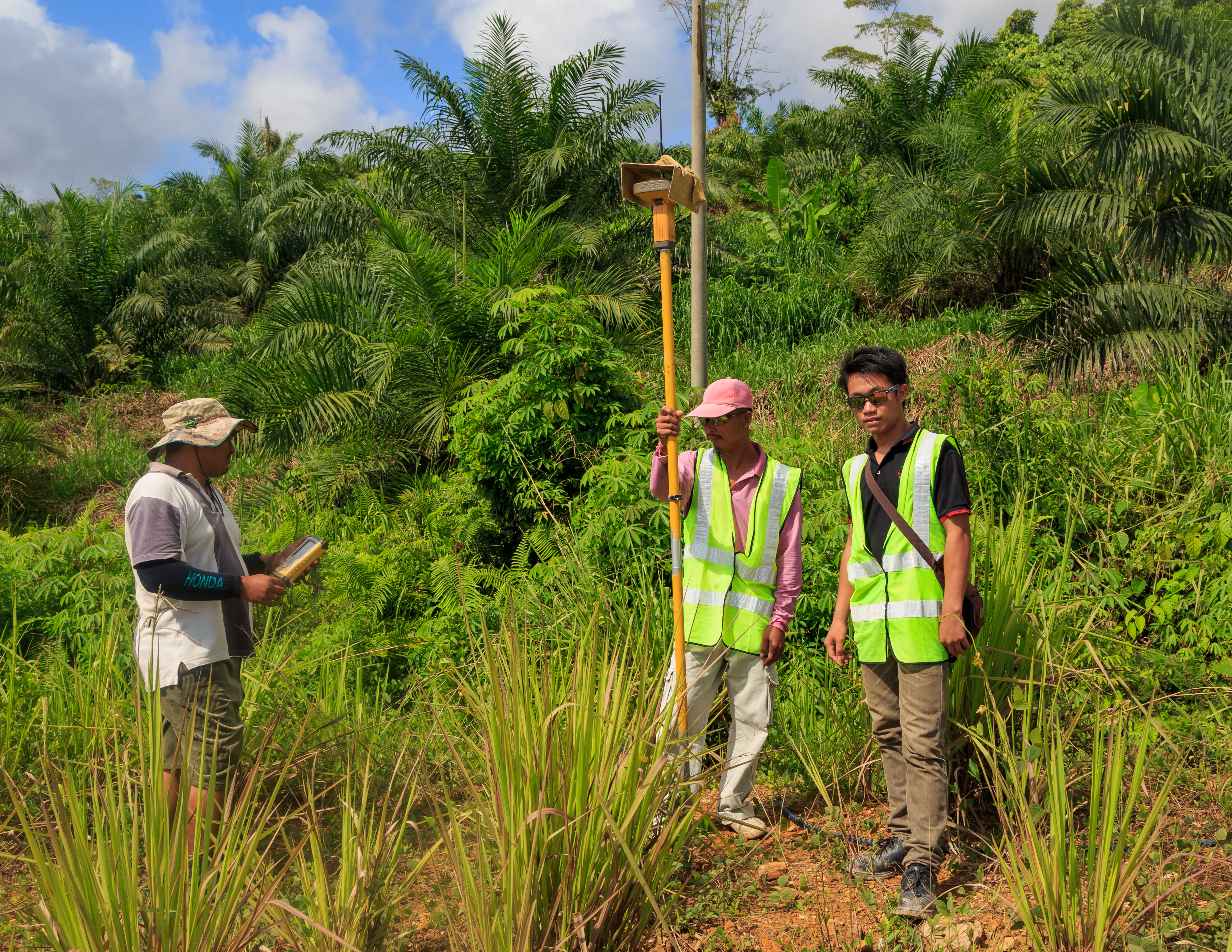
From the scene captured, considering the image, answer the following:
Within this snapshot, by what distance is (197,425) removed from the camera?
3.26m

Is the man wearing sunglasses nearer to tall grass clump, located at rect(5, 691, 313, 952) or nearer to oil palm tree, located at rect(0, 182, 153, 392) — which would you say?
tall grass clump, located at rect(5, 691, 313, 952)

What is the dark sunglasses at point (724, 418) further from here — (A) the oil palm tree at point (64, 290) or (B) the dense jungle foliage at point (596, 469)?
(A) the oil palm tree at point (64, 290)

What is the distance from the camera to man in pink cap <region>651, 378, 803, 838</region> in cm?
357

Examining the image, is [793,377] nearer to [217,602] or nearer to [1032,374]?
[1032,374]

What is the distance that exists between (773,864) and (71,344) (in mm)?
16904

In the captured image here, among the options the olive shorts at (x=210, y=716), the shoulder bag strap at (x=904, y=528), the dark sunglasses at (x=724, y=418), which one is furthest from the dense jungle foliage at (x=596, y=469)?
the dark sunglasses at (x=724, y=418)

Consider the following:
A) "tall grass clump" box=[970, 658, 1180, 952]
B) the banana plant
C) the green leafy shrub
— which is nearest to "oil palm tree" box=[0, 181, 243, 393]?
the banana plant

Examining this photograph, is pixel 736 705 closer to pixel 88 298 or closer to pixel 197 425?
pixel 197 425

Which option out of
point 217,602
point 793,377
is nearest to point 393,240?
point 793,377

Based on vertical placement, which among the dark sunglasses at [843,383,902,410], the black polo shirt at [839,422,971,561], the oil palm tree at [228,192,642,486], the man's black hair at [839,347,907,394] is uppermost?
the oil palm tree at [228,192,642,486]

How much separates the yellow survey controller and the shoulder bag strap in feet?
6.62

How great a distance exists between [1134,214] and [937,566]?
6.67 m

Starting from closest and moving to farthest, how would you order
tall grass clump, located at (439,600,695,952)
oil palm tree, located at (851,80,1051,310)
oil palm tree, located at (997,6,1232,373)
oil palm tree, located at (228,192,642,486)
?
tall grass clump, located at (439,600,695,952)
oil palm tree, located at (997,6,1232,373)
oil palm tree, located at (228,192,642,486)
oil palm tree, located at (851,80,1051,310)

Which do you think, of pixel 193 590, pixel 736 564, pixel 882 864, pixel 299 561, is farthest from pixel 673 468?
pixel 193 590
